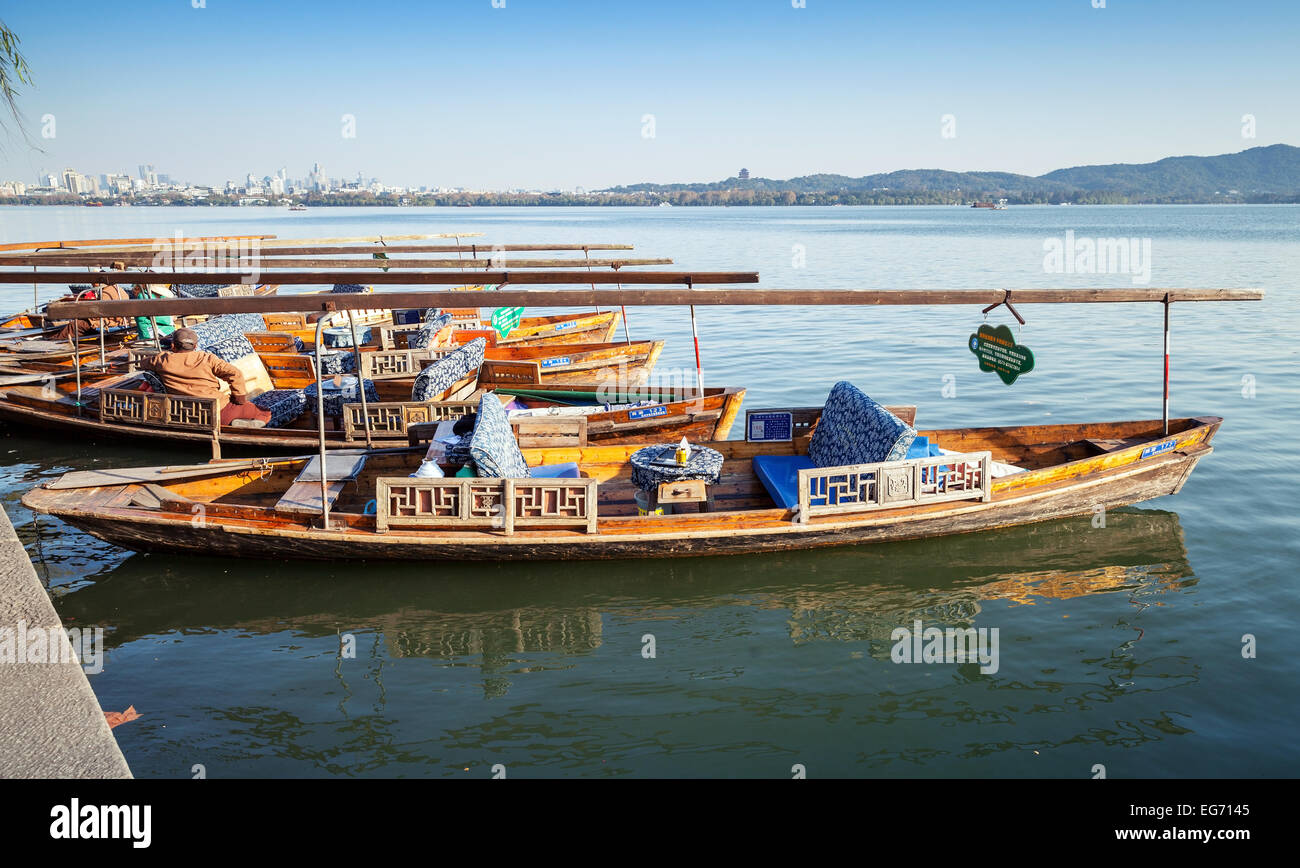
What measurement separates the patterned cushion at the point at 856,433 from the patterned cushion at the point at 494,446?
364cm

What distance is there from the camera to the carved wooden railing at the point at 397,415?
13.0 m

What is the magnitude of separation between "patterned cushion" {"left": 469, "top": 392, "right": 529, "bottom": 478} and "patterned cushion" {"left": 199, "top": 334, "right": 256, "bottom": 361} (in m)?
8.23

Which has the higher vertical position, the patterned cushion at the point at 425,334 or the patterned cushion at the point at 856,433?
the patterned cushion at the point at 425,334

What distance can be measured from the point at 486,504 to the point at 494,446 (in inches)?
24.1

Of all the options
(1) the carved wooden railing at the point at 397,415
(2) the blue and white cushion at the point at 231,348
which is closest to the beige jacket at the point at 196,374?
(2) the blue and white cushion at the point at 231,348

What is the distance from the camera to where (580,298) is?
9.00 meters

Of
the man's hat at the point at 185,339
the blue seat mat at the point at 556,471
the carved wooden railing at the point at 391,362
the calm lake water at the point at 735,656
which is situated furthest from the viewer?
the carved wooden railing at the point at 391,362

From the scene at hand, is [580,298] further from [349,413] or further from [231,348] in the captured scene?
[231,348]

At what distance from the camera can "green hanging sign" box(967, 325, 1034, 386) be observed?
9.03 metres

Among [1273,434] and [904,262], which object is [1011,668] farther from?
[904,262]

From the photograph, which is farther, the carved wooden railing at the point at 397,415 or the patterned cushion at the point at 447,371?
the patterned cushion at the point at 447,371

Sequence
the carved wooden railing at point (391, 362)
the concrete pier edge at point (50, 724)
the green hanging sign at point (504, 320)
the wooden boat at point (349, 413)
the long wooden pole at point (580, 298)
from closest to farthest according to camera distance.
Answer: the concrete pier edge at point (50, 724) → the long wooden pole at point (580, 298) → the wooden boat at point (349, 413) → the carved wooden railing at point (391, 362) → the green hanging sign at point (504, 320)

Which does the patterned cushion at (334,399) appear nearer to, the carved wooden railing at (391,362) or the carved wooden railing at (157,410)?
the carved wooden railing at (157,410)

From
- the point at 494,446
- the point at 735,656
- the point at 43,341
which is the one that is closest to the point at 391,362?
the point at 494,446
